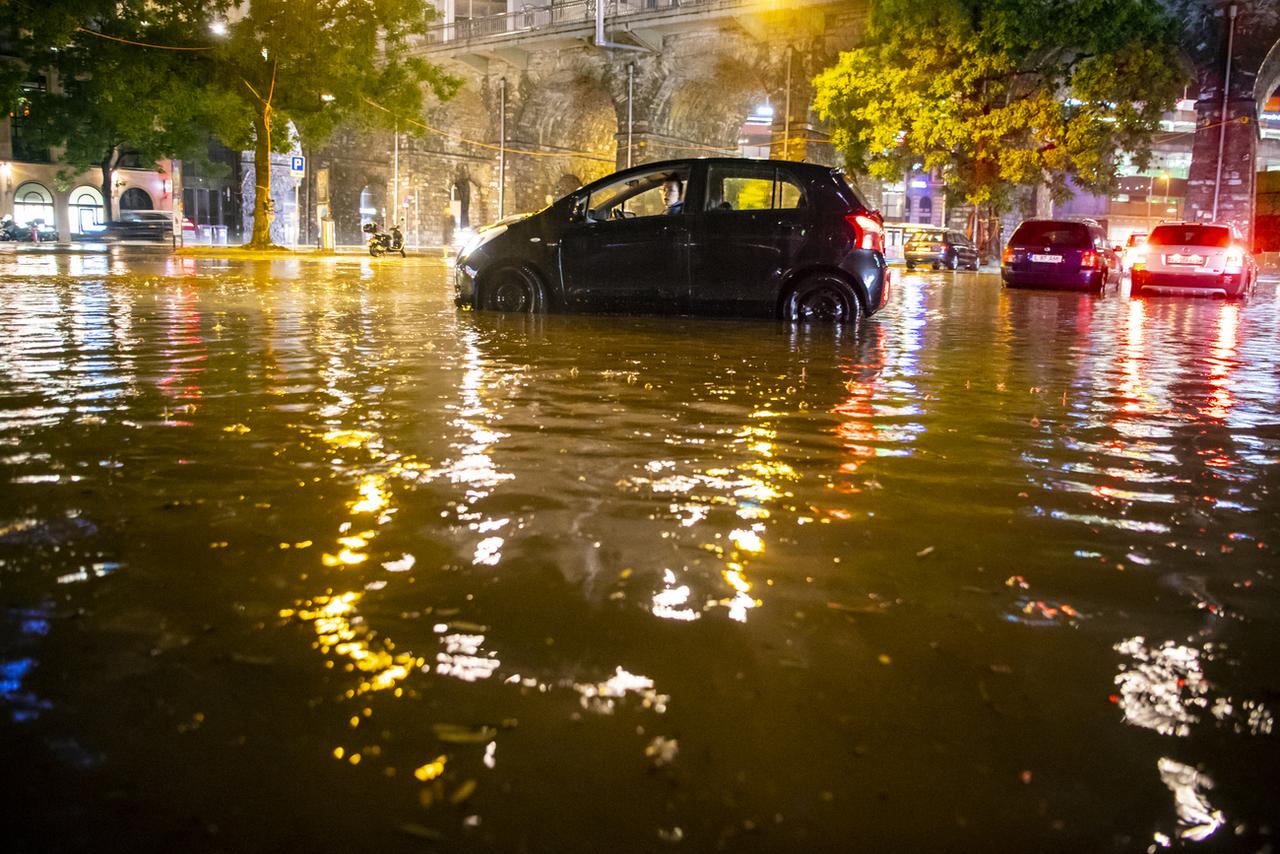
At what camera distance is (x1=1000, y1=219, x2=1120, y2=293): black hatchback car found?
21.5 meters

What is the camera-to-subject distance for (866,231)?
10438 mm

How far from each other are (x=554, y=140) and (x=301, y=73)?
21669mm

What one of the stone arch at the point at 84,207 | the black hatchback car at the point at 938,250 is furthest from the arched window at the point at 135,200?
the black hatchback car at the point at 938,250

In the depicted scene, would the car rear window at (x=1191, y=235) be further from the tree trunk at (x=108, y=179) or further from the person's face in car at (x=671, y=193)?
the tree trunk at (x=108, y=179)

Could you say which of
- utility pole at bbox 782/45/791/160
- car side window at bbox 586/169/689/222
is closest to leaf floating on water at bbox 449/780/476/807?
car side window at bbox 586/169/689/222

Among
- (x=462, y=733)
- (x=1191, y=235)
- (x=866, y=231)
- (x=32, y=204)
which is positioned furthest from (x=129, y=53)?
(x=462, y=733)

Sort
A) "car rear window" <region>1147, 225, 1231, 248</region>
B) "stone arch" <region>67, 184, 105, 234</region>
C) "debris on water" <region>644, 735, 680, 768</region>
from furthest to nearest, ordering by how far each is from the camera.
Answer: "stone arch" <region>67, 184, 105, 234</region> < "car rear window" <region>1147, 225, 1231, 248</region> < "debris on water" <region>644, 735, 680, 768</region>

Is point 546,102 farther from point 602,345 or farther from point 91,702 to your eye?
point 91,702

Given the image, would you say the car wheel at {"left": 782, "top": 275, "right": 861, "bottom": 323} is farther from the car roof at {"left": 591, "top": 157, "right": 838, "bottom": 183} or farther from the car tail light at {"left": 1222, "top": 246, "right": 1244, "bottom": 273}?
the car tail light at {"left": 1222, "top": 246, "right": 1244, "bottom": 273}

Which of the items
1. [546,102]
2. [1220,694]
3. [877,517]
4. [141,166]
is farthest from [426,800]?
[141,166]

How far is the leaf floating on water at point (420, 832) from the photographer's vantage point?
1538 mm

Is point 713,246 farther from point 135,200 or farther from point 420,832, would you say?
point 135,200

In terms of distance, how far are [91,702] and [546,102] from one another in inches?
1972

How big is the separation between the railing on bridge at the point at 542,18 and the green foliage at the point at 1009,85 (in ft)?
30.2
